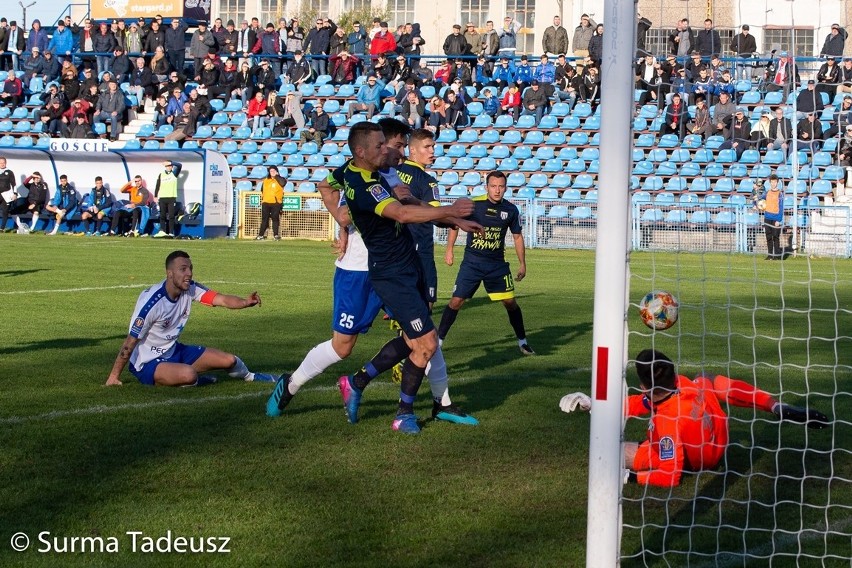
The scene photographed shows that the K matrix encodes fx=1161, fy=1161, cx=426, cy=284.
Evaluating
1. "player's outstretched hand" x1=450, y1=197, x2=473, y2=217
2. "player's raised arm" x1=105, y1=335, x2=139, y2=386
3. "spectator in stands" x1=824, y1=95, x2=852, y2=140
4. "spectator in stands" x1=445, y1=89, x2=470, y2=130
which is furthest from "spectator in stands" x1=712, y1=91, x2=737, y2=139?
"spectator in stands" x1=445, y1=89, x2=470, y2=130

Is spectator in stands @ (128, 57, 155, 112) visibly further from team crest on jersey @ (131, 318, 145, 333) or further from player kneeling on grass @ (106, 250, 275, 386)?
team crest on jersey @ (131, 318, 145, 333)

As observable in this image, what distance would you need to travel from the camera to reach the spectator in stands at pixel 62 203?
3173 cm

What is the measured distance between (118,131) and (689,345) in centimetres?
2917

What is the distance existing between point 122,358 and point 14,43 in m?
36.4

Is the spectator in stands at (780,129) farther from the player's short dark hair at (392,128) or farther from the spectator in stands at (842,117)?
the player's short dark hair at (392,128)

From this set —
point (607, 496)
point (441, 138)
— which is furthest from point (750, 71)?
point (441, 138)

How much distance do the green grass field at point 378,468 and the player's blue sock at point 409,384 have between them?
0.19 m

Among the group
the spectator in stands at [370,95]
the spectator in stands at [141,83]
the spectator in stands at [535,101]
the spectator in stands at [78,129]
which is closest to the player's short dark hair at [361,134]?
the spectator in stands at [535,101]

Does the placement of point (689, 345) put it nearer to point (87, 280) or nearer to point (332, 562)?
point (332, 562)

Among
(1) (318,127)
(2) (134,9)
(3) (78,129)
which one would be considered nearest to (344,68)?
(1) (318,127)

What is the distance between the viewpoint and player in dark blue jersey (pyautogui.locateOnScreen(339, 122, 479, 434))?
6.68 m

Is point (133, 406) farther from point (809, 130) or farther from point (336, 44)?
point (336, 44)

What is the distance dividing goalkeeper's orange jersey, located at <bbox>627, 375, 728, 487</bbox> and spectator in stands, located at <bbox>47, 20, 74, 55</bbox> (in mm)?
39068

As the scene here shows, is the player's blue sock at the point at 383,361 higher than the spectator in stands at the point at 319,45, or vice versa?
the spectator in stands at the point at 319,45
